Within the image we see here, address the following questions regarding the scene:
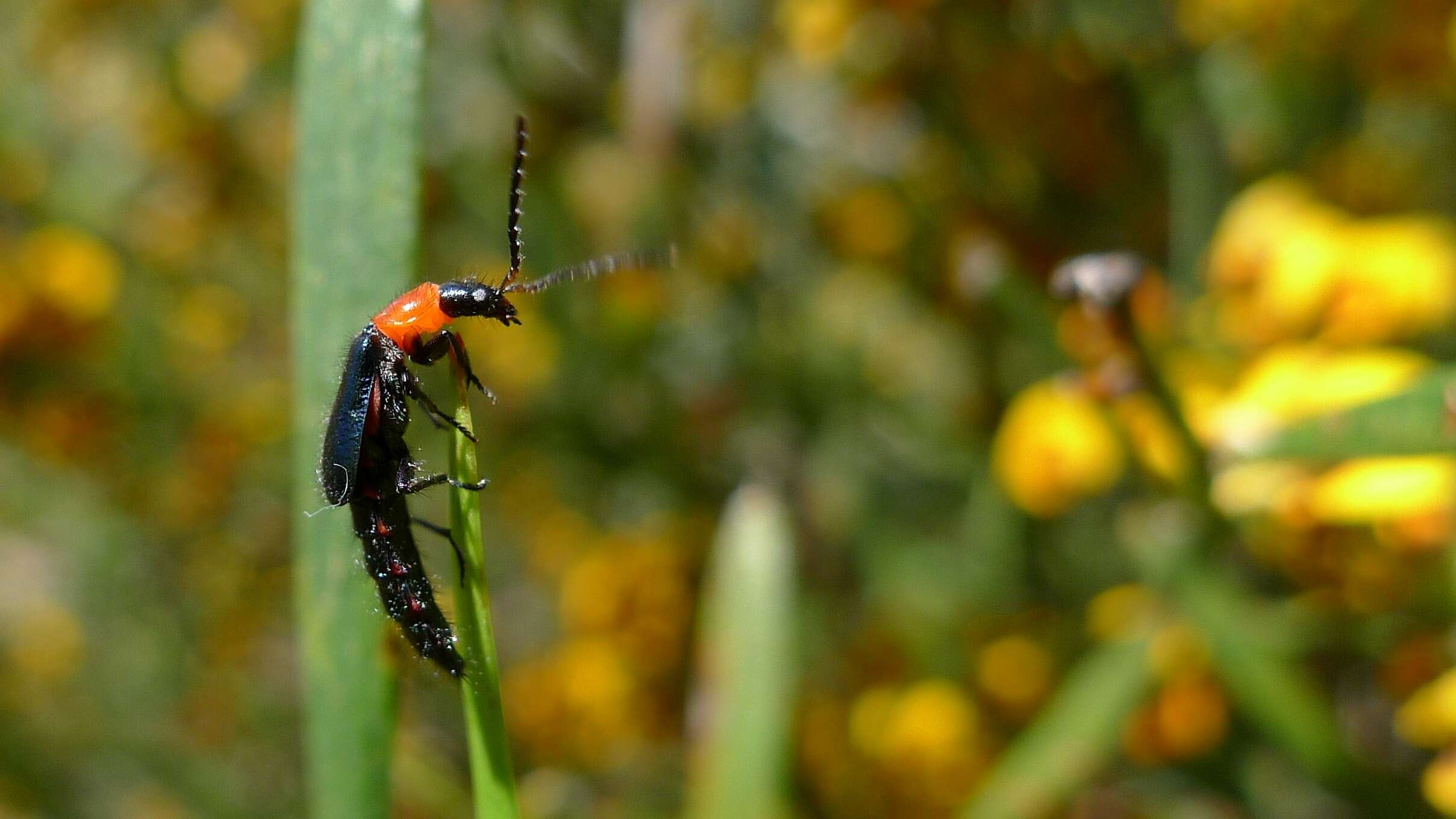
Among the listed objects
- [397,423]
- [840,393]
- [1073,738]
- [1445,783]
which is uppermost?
[840,393]

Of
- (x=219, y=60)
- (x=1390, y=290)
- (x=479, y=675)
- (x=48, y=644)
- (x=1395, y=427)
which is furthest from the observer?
(x=48, y=644)

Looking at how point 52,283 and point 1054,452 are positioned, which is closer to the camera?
point 1054,452

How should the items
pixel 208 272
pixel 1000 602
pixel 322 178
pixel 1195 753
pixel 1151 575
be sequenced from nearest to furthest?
1. pixel 322 178
2. pixel 1151 575
3. pixel 1195 753
4. pixel 1000 602
5. pixel 208 272

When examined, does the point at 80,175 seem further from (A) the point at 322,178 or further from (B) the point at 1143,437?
(B) the point at 1143,437

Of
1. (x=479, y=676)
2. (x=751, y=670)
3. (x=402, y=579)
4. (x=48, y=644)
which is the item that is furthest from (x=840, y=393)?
(x=48, y=644)

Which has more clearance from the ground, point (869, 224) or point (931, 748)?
point (869, 224)

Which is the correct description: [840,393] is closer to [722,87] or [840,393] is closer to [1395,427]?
[722,87]

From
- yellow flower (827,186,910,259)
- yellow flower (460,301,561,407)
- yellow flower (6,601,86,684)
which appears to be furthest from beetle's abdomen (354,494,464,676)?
yellow flower (6,601,86,684)

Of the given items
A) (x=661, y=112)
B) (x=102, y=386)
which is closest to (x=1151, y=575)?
(x=661, y=112)

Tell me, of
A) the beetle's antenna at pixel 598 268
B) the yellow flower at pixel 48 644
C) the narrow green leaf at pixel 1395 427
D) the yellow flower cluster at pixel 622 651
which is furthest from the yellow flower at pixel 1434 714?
the yellow flower at pixel 48 644
